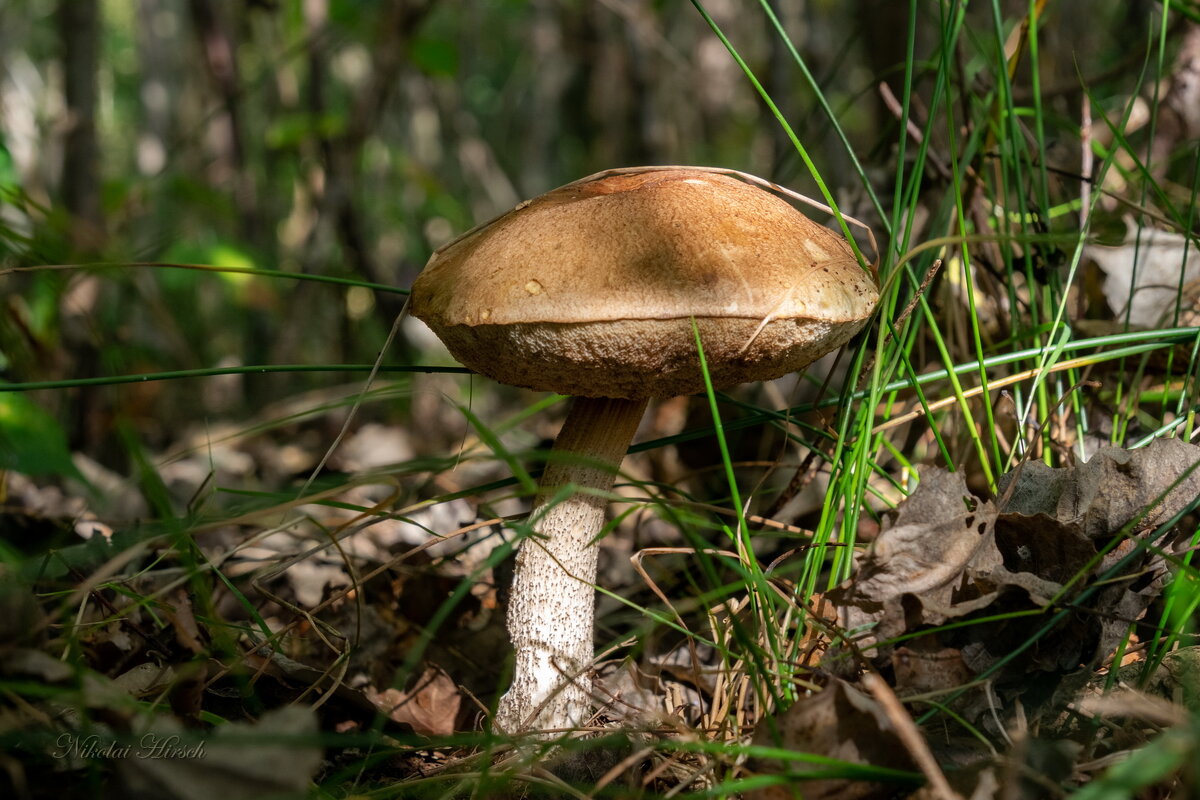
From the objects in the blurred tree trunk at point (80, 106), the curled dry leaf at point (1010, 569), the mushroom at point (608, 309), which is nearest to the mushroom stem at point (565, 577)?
the mushroom at point (608, 309)

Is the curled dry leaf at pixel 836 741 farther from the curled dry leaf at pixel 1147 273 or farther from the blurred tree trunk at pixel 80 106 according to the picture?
the blurred tree trunk at pixel 80 106

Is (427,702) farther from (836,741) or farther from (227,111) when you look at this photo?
(227,111)

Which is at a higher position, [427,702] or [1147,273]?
[1147,273]

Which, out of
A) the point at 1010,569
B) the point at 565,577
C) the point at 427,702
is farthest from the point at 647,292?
the point at 427,702

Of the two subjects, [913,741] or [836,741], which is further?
[836,741]

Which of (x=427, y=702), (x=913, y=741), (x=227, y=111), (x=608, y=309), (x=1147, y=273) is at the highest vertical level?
(x=227, y=111)
